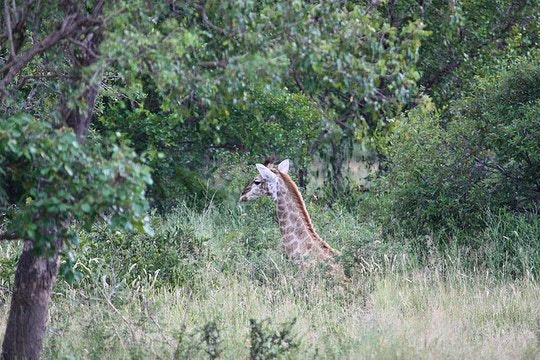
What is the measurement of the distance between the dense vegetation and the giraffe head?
593 millimetres

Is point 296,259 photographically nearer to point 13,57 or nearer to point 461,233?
point 461,233

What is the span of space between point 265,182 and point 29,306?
515 cm

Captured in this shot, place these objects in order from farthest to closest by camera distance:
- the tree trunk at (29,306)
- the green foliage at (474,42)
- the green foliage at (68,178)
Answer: the green foliage at (474,42) < the tree trunk at (29,306) < the green foliage at (68,178)

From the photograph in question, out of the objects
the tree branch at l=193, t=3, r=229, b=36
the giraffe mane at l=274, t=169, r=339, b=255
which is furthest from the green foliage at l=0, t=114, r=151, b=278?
the giraffe mane at l=274, t=169, r=339, b=255

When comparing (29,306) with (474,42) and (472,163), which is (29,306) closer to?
(472,163)

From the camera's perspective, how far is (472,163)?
1183cm

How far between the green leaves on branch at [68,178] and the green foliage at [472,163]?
584 cm

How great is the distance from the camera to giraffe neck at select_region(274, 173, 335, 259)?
37.2 feet

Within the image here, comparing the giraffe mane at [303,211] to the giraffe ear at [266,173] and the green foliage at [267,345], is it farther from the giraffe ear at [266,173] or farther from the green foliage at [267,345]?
the green foliage at [267,345]

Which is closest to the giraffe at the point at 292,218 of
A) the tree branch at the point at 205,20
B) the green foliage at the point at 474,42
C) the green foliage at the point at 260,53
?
the green foliage at the point at 474,42

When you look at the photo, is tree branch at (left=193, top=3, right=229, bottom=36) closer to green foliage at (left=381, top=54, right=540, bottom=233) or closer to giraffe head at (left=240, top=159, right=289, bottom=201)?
green foliage at (left=381, top=54, right=540, bottom=233)

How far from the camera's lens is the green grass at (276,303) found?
8.06 metres

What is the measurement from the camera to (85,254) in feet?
34.0

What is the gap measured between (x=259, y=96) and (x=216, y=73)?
661 cm
